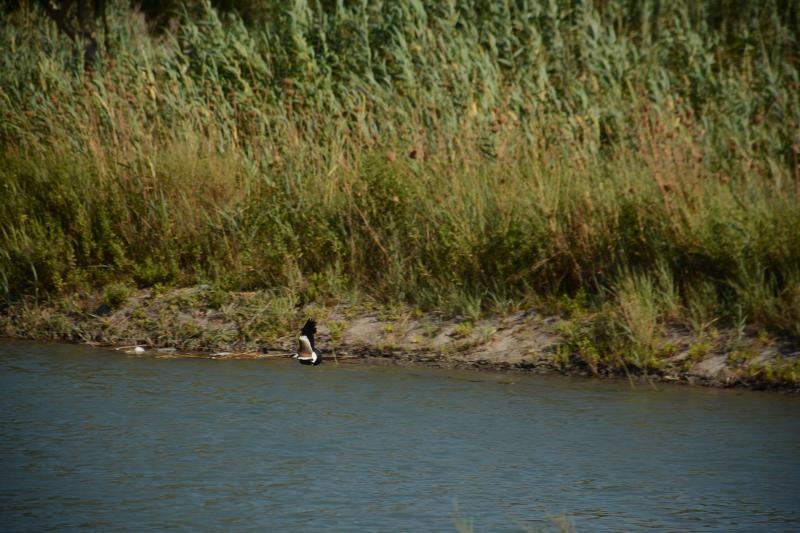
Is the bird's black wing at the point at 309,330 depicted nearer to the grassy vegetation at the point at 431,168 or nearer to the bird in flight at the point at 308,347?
the bird in flight at the point at 308,347

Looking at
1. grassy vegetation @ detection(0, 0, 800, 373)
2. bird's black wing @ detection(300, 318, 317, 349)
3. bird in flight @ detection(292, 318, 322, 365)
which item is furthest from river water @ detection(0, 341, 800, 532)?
grassy vegetation @ detection(0, 0, 800, 373)

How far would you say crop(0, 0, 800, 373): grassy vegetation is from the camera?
28.8ft

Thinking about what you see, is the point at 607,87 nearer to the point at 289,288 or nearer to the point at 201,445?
the point at 289,288

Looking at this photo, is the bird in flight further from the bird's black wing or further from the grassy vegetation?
the grassy vegetation

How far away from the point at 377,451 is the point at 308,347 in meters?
2.10

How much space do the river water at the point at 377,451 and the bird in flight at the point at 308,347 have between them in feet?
0.58

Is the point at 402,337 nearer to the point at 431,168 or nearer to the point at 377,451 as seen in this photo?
the point at 431,168

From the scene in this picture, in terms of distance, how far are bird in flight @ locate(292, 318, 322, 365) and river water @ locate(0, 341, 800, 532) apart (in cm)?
18

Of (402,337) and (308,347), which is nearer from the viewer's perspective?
(308,347)

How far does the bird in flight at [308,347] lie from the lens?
27.5 feet

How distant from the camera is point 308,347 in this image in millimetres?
8359

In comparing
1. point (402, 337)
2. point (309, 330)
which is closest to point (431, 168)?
point (402, 337)

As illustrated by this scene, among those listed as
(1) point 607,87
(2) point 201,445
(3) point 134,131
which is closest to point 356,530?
(2) point 201,445

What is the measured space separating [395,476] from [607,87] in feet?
23.1
